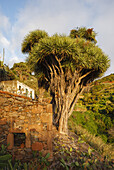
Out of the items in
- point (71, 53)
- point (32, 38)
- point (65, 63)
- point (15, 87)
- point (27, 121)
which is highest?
→ point (32, 38)

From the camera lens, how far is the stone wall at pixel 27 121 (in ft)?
15.6

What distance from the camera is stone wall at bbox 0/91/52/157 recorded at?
15.6 feet

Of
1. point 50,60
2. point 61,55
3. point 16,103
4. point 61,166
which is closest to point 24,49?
point 50,60

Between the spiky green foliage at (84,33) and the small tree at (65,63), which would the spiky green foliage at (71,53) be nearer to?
the small tree at (65,63)

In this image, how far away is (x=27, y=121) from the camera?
193 inches

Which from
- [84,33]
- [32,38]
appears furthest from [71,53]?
[32,38]

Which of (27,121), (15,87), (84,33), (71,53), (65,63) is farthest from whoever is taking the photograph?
(84,33)

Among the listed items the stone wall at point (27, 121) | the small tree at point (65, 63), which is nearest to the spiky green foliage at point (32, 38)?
the small tree at point (65, 63)

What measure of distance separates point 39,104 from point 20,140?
2.57 m

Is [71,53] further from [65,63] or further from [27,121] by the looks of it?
[27,121]

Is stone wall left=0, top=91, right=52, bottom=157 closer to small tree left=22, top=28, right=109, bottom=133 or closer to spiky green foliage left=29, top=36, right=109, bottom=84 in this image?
small tree left=22, top=28, right=109, bottom=133

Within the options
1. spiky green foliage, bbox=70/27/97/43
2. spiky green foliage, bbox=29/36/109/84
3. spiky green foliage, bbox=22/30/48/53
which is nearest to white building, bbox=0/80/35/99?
spiky green foliage, bbox=29/36/109/84

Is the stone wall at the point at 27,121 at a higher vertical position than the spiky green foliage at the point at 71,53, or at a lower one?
lower

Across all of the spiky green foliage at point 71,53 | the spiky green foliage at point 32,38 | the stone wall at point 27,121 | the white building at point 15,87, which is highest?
the spiky green foliage at point 32,38
